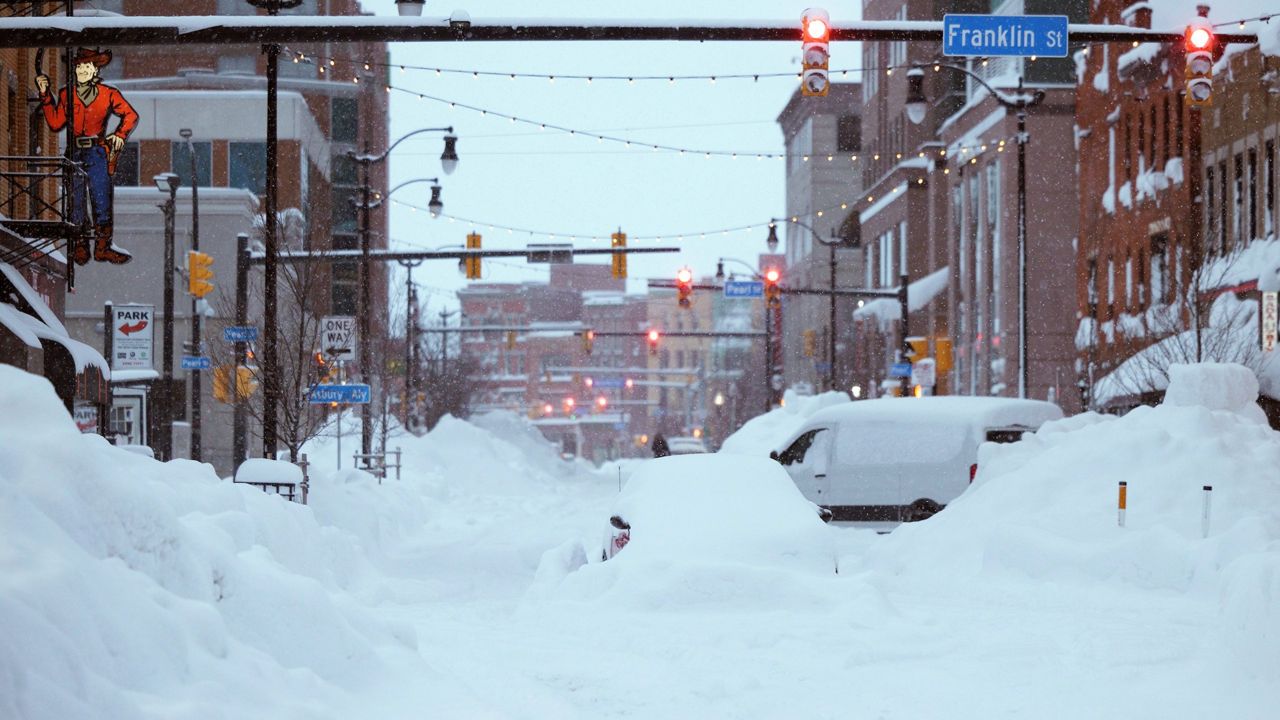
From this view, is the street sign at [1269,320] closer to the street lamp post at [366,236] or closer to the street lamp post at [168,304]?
the street lamp post at [366,236]

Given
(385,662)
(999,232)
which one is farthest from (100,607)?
(999,232)

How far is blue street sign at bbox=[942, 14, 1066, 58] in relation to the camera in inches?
620

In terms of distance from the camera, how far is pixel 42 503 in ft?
23.0

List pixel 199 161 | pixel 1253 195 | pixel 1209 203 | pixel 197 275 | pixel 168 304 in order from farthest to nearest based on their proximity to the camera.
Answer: pixel 199 161, pixel 1209 203, pixel 1253 195, pixel 197 275, pixel 168 304

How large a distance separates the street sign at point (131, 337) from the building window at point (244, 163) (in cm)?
4263

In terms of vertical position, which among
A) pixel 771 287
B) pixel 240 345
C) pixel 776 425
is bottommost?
pixel 776 425

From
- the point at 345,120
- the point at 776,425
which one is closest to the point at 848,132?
the point at 345,120

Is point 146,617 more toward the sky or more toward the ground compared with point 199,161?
more toward the ground

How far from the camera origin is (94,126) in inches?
896

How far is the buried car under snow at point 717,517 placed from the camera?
13414 millimetres

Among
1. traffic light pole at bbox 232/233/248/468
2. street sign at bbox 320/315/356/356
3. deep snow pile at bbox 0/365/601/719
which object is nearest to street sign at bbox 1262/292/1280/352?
street sign at bbox 320/315/356/356

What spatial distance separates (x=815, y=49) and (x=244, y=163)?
5558 cm

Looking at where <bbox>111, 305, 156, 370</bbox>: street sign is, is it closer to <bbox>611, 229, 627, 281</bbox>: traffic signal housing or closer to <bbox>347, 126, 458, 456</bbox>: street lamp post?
<bbox>347, 126, 458, 456</bbox>: street lamp post

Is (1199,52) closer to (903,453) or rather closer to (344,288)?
(903,453)
